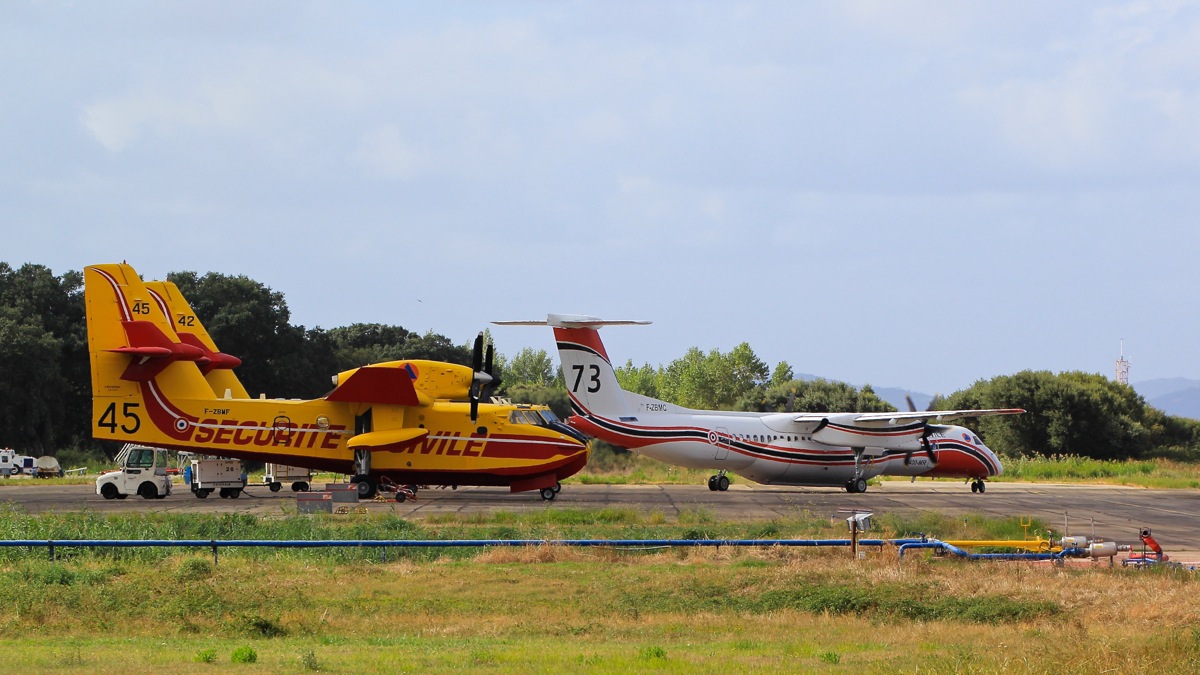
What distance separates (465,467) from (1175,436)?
77.3 meters

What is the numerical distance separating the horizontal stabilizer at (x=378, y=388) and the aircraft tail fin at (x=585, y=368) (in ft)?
20.2

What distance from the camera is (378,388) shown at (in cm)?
3509

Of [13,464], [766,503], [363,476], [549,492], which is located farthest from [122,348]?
[13,464]

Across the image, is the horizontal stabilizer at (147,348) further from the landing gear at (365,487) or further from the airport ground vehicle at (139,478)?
the landing gear at (365,487)

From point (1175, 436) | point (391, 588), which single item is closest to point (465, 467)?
point (391, 588)

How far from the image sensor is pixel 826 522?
1121 inches

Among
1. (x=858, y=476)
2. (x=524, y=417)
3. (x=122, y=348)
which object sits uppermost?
(x=122, y=348)

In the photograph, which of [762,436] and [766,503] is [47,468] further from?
[766,503]

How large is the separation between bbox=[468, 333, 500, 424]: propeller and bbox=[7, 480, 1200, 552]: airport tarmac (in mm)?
2940

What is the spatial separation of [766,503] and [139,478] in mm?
19167

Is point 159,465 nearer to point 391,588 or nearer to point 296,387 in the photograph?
point 391,588

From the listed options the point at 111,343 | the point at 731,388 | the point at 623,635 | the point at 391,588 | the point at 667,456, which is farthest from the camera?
the point at 731,388

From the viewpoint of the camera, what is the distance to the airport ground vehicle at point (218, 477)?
37.8 m

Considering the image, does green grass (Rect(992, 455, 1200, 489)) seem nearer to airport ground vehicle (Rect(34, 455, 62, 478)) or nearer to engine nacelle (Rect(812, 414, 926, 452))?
engine nacelle (Rect(812, 414, 926, 452))
